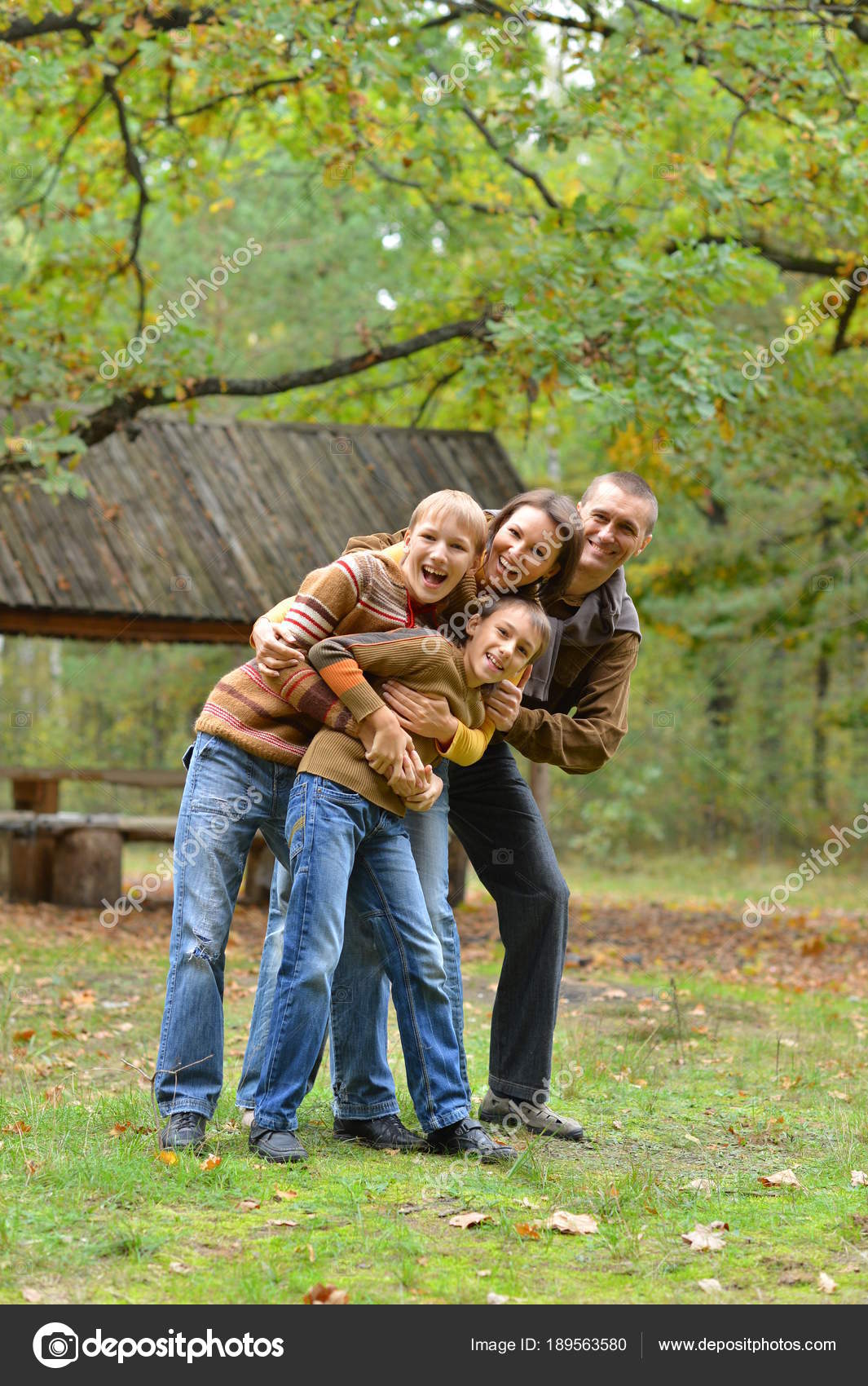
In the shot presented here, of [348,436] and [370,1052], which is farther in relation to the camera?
[348,436]

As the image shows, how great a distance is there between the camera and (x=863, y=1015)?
7.71 m

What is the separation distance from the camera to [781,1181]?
394 centimetres

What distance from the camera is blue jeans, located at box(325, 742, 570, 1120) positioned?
13.4ft

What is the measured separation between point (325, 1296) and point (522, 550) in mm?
1985

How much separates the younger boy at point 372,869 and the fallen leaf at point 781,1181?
0.74 m

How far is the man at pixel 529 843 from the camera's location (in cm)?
409

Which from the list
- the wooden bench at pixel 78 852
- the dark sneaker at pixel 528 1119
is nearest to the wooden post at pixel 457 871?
the wooden bench at pixel 78 852

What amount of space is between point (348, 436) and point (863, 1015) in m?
6.85

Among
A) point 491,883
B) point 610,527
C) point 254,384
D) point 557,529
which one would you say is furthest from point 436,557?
point 254,384

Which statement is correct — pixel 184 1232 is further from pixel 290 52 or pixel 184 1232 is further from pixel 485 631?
pixel 290 52

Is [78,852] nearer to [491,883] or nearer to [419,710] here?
[491,883]

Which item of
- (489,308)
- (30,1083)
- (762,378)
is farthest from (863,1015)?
(489,308)

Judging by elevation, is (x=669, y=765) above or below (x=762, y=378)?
below
